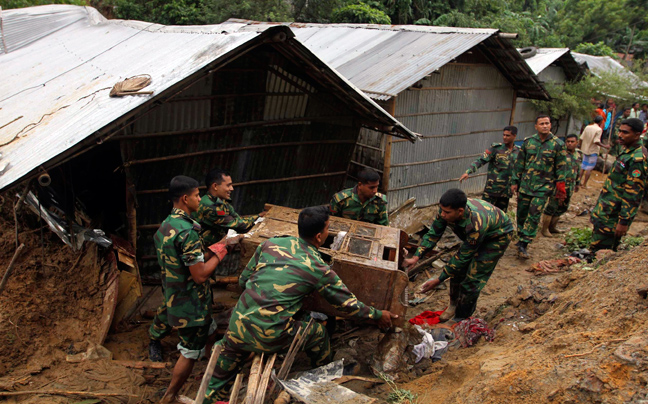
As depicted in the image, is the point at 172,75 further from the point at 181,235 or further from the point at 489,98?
the point at 489,98

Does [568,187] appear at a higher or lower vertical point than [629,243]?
higher

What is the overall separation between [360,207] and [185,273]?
2268 mm

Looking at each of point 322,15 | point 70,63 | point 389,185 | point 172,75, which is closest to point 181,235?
point 172,75

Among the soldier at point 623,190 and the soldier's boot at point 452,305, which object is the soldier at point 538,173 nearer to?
the soldier at point 623,190

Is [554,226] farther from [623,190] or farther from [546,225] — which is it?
[623,190]

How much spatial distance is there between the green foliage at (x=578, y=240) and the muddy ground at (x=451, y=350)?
1.84m

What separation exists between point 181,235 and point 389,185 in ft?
21.0

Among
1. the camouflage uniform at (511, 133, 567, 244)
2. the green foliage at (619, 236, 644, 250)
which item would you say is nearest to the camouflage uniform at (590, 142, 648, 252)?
the green foliage at (619, 236, 644, 250)

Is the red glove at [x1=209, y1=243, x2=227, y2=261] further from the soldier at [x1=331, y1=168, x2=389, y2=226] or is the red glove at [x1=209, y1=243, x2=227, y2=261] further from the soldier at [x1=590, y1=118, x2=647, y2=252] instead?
the soldier at [x1=590, y1=118, x2=647, y2=252]

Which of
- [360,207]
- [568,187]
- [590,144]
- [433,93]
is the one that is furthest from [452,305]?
[590,144]

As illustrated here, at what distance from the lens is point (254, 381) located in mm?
3176

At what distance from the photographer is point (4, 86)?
727 centimetres

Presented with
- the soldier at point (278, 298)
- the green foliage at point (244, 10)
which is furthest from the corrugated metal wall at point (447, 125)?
the green foliage at point (244, 10)

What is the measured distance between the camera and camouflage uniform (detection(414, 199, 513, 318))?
4.88 meters
